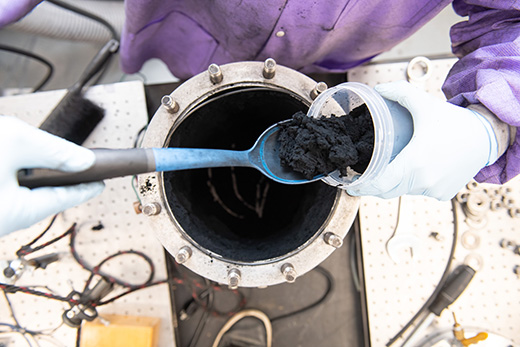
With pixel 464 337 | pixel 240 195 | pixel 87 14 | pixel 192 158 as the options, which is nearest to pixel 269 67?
pixel 192 158

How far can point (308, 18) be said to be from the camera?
0.65 m

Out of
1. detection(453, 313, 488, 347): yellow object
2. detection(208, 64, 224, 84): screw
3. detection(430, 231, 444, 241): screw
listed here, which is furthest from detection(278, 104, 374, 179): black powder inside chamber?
detection(453, 313, 488, 347): yellow object

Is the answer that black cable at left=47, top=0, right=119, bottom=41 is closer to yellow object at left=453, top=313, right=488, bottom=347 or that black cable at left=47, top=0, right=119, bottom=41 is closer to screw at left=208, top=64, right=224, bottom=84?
screw at left=208, top=64, right=224, bottom=84

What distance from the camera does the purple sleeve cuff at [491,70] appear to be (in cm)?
56

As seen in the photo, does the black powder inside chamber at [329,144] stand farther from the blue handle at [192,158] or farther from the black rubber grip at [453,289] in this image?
the black rubber grip at [453,289]

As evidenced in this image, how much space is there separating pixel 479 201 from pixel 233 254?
0.65 m

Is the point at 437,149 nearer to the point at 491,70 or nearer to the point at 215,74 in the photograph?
the point at 491,70

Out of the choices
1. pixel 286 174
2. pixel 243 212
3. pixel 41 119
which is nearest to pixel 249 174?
pixel 243 212

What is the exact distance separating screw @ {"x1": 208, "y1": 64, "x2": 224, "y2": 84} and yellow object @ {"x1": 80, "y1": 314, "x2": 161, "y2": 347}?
621mm

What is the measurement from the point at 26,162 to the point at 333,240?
1.66 feet

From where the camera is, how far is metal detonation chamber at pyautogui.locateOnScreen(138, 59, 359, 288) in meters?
0.57

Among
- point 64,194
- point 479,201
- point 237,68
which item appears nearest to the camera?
point 64,194

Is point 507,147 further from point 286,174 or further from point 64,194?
point 64,194

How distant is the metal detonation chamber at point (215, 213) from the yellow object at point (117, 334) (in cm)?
33
